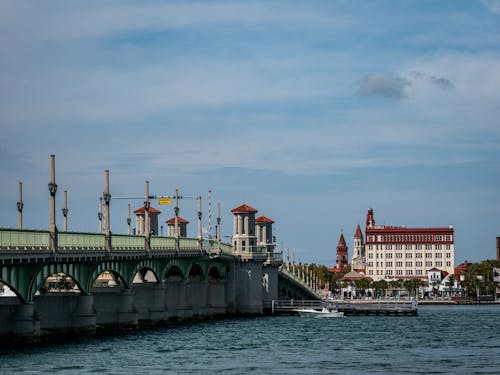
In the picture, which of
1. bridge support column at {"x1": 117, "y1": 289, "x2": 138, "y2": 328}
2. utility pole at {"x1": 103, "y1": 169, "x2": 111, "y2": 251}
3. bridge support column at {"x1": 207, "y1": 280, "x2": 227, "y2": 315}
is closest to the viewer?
utility pole at {"x1": 103, "y1": 169, "x2": 111, "y2": 251}

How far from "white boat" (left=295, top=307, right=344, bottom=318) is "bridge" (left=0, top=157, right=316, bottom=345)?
7.28 m

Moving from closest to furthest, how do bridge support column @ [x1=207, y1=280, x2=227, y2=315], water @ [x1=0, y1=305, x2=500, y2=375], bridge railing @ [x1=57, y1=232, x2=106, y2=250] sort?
water @ [x1=0, y1=305, x2=500, y2=375]
bridge railing @ [x1=57, y1=232, x2=106, y2=250]
bridge support column @ [x1=207, y1=280, x2=227, y2=315]

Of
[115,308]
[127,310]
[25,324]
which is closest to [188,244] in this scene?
[127,310]

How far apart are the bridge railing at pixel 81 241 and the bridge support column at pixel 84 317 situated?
17.2 feet

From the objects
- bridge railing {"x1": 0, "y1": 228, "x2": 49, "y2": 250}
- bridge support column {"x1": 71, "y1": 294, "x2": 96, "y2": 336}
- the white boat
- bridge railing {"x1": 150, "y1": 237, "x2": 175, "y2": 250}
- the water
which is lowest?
the water

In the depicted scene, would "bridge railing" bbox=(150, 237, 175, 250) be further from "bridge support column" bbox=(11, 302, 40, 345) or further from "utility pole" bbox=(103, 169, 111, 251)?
"bridge support column" bbox=(11, 302, 40, 345)

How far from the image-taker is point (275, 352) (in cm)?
10588

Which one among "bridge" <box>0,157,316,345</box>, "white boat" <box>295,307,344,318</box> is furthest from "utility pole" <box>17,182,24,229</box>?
"white boat" <box>295,307,344,318</box>

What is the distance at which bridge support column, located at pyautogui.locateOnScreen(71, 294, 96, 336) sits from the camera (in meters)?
116

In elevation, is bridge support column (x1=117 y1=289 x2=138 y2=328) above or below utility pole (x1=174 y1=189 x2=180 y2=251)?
below

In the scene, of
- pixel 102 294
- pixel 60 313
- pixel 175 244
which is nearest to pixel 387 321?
pixel 175 244

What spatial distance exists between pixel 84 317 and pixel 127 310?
1838 centimetres

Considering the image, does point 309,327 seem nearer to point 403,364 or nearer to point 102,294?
point 102,294

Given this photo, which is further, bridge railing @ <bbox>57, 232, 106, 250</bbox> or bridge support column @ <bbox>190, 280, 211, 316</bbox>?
bridge support column @ <bbox>190, 280, 211, 316</bbox>
